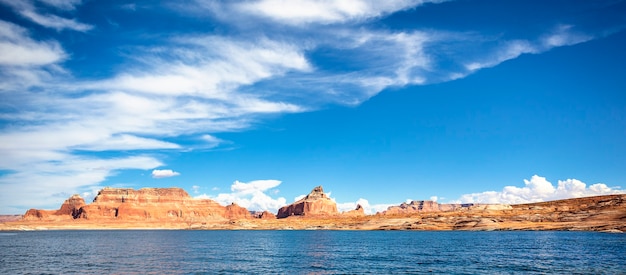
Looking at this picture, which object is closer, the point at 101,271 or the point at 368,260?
the point at 101,271

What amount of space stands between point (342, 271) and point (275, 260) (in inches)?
740

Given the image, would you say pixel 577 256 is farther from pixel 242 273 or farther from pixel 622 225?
pixel 622 225

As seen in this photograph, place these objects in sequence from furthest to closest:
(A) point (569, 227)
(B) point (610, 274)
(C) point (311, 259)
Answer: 1. (A) point (569, 227)
2. (C) point (311, 259)
3. (B) point (610, 274)

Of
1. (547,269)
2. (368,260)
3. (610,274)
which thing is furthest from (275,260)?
(610,274)

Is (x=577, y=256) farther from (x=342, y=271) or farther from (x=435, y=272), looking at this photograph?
(x=342, y=271)

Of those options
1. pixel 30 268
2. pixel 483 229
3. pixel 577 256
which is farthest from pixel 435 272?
pixel 483 229

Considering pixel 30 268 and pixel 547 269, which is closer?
pixel 547 269

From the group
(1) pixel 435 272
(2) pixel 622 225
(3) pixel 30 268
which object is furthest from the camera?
(2) pixel 622 225

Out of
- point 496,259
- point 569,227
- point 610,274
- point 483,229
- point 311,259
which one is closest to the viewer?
point 610,274

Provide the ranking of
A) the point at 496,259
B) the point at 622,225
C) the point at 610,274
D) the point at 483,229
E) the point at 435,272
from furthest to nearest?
the point at 483,229, the point at 622,225, the point at 496,259, the point at 435,272, the point at 610,274

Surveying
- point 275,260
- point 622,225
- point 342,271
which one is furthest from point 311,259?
point 622,225

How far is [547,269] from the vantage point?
59.8 meters

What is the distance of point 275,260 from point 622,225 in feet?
465

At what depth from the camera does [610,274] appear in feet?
174
